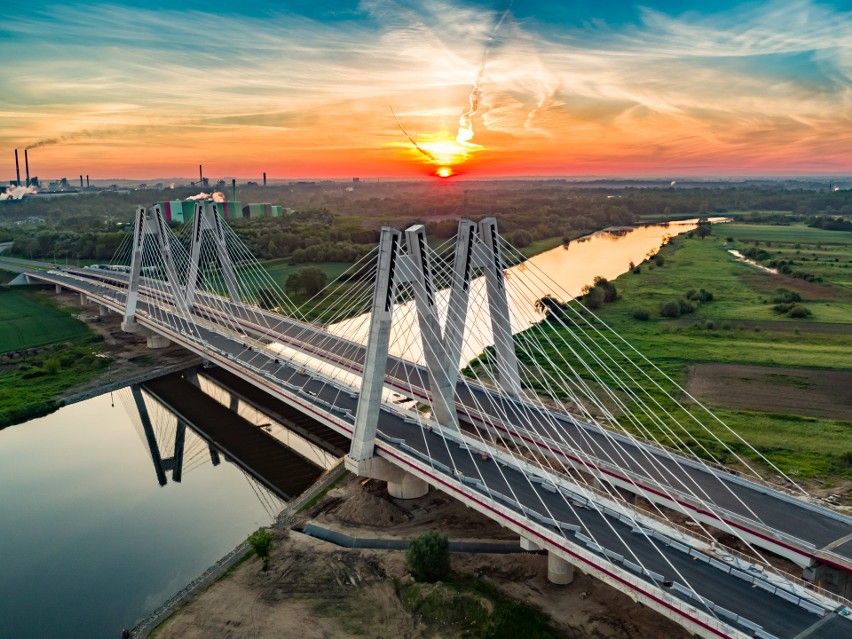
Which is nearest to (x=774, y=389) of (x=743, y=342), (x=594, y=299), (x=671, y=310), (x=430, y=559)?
(x=743, y=342)

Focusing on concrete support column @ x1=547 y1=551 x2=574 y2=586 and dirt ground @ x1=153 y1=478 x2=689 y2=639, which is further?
concrete support column @ x1=547 y1=551 x2=574 y2=586

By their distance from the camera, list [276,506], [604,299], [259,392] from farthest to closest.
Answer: [604,299] → [259,392] → [276,506]

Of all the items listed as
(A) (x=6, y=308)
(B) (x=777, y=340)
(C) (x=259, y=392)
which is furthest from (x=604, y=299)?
(A) (x=6, y=308)

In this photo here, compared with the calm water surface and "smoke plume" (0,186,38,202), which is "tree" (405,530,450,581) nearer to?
the calm water surface

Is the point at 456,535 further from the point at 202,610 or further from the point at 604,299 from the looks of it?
the point at 604,299

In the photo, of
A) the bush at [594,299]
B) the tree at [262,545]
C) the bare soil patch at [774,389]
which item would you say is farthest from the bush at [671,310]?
the tree at [262,545]

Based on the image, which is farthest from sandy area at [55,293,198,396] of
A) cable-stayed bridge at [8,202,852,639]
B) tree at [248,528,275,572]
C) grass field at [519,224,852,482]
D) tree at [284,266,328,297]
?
grass field at [519,224,852,482]
